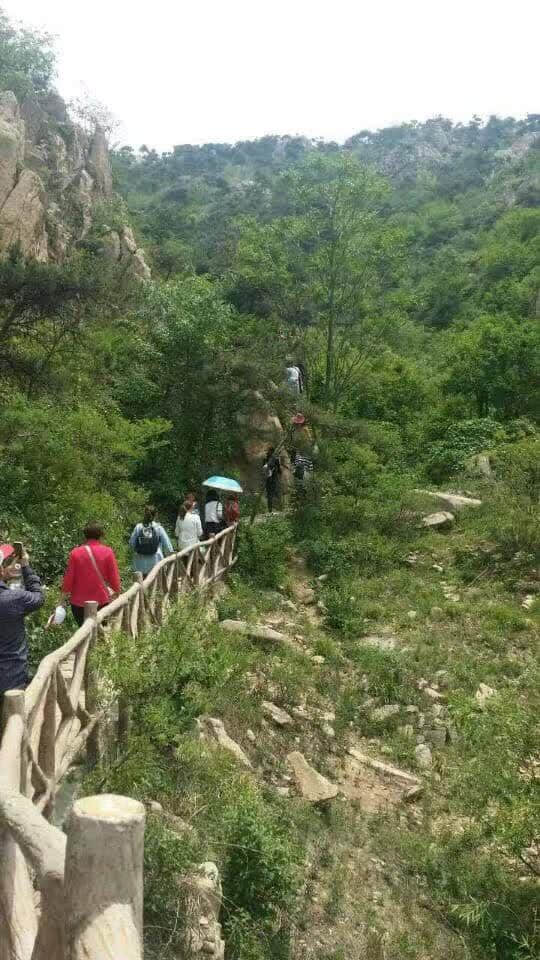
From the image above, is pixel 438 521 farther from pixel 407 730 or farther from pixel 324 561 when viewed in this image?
pixel 407 730

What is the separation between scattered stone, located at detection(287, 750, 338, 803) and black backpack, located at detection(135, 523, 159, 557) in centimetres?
302

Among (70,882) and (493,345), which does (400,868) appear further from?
(493,345)

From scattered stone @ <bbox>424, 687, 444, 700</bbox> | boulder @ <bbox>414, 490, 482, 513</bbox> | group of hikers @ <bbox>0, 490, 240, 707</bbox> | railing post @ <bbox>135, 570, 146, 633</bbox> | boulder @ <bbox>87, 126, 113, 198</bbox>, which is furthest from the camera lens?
boulder @ <bbox>87, 126, 113, 198</bbox>

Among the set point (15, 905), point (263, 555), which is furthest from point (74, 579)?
point (263, 555)

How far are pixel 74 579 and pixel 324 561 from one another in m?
8.25

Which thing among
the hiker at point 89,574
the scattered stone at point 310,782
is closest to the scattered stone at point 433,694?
the scattered stone at point 310,782

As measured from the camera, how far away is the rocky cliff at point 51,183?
21969 mm

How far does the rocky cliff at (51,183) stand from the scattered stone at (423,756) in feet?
42.6

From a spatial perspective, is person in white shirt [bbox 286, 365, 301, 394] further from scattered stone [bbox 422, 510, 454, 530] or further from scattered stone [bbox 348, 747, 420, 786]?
scattered stone [bbox 348, 747, 420, 786]

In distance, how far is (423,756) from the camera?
8188 millimetres

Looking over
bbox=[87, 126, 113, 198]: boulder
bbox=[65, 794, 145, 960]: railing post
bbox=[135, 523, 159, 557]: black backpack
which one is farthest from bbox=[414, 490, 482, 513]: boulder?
bbox=[87, 126, 113, 198]: boulder

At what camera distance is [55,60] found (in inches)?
1625

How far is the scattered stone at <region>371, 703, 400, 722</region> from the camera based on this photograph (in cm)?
884

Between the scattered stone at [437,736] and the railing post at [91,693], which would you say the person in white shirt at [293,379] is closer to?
the scattered stone at [437,736]
